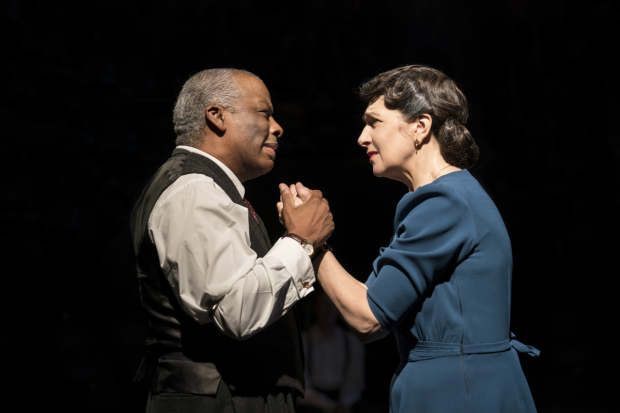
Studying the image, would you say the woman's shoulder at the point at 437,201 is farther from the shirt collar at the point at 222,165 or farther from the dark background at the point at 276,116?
the dark background at the point at 276,116

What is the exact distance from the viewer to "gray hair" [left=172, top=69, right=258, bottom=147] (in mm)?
1537

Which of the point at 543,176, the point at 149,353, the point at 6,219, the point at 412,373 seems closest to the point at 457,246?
the point at 412,373

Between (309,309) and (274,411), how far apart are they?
202 centimetres

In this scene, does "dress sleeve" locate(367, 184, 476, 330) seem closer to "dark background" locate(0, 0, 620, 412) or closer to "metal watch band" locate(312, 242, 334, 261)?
"metal watch band" locate(312, 242, 334, 261)

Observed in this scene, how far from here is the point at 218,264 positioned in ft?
3.90

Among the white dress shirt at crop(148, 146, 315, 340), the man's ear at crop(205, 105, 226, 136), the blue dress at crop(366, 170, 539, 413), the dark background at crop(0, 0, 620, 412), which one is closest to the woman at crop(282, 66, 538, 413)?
the blue dress at crop(366, 170, 539, 413)

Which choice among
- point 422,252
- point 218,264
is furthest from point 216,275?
point 422,252

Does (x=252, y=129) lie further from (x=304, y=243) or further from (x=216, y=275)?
(x=216, y=275)

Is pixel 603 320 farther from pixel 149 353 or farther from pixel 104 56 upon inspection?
pixel 104 56

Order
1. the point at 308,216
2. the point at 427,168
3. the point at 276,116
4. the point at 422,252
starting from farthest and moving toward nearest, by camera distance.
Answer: the point at 276,116, the point at 427,168, the point at 308,216, the point at 422,252

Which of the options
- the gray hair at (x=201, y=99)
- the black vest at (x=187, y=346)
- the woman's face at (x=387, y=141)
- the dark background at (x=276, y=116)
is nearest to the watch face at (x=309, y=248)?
the black vest at (x=187, y=346)

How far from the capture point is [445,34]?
348 cm

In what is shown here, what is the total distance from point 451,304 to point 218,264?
2.04ft

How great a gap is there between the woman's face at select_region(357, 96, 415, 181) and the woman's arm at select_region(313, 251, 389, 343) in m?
0.34
